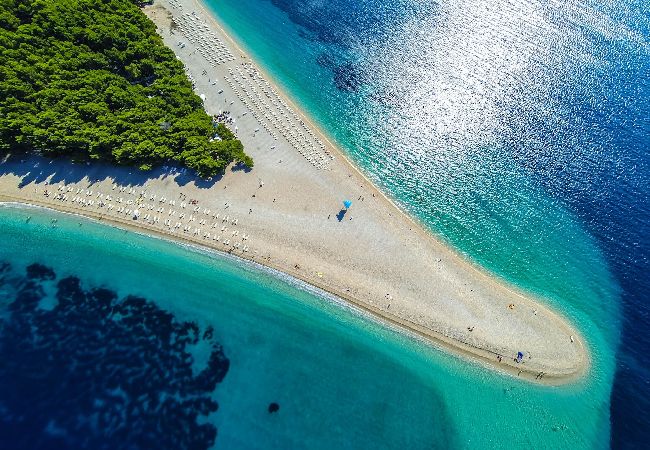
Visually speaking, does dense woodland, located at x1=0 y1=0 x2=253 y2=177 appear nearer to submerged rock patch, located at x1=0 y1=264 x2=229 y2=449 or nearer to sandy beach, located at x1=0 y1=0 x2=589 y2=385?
sandy beach, located at x1=0 y1=0 x2=589 y2=385

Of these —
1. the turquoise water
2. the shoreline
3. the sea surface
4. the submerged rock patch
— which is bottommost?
the submerged rock patch

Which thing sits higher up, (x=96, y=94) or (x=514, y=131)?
(x=514, y=131)

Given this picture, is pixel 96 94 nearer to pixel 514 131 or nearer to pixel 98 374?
pixel 98 374

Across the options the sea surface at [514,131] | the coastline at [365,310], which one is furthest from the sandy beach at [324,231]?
the sea surface at [514,131]

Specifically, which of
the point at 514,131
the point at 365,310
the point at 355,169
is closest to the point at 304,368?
the point at 365,310

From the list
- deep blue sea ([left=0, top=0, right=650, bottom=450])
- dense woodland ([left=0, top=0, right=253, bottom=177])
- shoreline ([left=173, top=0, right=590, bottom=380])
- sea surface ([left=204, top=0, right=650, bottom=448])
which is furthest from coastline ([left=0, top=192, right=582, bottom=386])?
dense woodland ([left=0, top=0, right=253, bottom=177])
